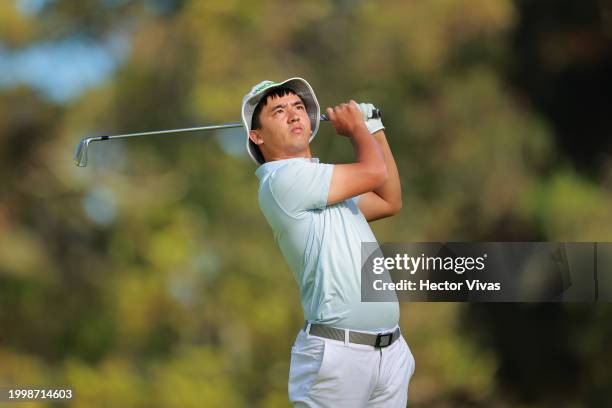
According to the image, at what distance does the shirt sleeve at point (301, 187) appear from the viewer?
147 cm

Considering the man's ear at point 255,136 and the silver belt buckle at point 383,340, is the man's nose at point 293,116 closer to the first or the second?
the man's ear at point 255,136

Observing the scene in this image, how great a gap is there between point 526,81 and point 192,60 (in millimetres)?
1272

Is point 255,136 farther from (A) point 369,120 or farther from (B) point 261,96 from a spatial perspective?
(A) point 369,120

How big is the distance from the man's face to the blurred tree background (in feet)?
6.10

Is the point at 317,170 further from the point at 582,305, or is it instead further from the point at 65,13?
the point at 65,13

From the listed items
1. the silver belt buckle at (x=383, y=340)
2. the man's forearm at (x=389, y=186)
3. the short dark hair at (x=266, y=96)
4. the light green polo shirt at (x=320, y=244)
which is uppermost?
the short dark hair at (x=266, y=96)

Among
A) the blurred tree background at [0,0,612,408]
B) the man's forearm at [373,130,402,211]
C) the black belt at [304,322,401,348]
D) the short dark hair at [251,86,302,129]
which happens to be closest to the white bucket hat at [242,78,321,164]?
the short dark hair at [251,86,302,129]

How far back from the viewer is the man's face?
1.58m

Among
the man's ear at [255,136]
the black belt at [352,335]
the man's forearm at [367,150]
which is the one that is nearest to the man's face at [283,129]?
the man's ear at [255,136]

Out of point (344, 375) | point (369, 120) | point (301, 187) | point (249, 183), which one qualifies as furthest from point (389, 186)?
point (249, 183)

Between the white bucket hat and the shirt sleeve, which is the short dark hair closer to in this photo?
the white bucket hat

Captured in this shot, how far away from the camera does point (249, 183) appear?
362 centimetres

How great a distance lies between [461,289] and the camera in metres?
2.43

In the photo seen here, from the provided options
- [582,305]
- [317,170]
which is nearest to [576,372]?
[582,305]
